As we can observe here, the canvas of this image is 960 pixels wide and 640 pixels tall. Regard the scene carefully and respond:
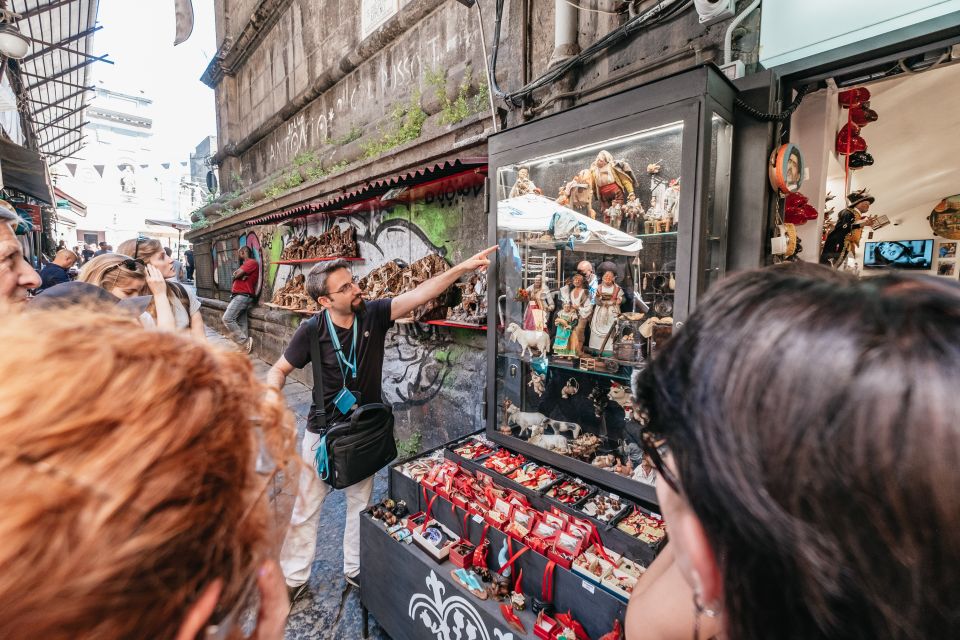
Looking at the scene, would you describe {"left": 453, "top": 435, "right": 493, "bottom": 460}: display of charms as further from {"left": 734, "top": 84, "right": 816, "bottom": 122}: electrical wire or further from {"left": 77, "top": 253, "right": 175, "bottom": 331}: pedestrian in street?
{"left": 734, "top": 84, "right": 816, "bottom": 122}: electrical wire

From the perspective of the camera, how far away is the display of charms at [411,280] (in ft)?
12.4

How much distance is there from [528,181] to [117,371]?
2.47 meters

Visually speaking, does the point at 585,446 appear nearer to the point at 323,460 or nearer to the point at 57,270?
the point at 323,460

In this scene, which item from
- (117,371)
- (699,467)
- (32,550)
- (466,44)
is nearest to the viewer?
(32,550)

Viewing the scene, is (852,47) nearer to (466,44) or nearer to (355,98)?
(466,44)

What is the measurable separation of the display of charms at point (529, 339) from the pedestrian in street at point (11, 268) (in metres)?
2.67

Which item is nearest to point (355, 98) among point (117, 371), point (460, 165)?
point (460, 165)

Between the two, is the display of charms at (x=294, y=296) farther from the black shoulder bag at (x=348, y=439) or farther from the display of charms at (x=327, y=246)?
Result: the black shoulder bag at (x=348, y=439)

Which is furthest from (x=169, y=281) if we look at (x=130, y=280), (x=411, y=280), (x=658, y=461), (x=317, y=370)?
(x=658, y=461)

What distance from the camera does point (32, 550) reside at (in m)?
0.35

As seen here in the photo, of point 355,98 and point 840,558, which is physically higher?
point 355,98

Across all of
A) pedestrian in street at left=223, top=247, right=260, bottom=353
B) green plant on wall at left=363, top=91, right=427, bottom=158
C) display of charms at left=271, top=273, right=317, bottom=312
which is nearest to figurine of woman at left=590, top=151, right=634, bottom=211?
green plant on wall at left=363, top=91, right=427, bottom=158

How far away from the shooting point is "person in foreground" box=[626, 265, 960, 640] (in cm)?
45

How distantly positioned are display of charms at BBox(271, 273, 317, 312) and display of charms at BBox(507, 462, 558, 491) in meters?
4.36
